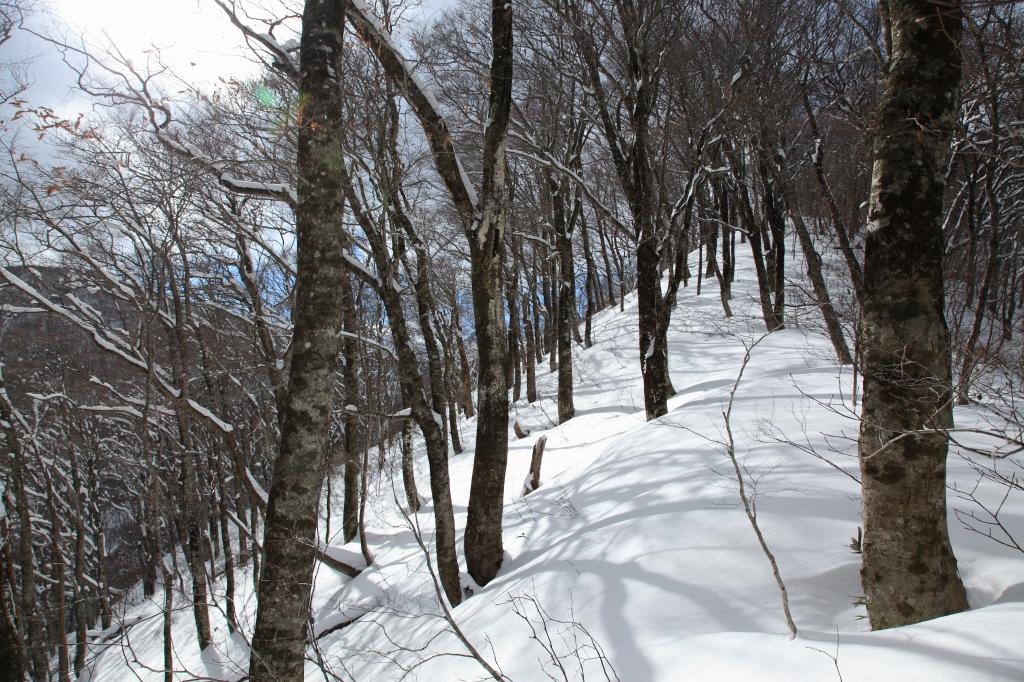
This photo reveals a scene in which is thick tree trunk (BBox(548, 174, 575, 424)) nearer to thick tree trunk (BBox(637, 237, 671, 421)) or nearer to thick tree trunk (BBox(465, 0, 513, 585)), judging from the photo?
thick tree trunk (BBox(637, 237, 671, 421))

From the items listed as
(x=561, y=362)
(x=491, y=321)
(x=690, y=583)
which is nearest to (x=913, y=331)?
(x=690, y=583)

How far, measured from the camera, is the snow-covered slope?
87.6 inches

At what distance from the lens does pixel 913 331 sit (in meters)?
2.47

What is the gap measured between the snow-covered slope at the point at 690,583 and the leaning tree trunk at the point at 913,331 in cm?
24

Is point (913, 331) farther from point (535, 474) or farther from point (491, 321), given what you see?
point (535, 474)

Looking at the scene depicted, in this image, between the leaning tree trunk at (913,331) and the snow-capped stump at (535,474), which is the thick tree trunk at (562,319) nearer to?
the snow-capped stump at (535,474)

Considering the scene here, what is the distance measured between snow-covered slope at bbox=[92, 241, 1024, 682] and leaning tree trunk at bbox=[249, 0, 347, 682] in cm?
41

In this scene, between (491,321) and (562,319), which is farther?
(562,319)

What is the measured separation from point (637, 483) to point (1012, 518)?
2.93 meters

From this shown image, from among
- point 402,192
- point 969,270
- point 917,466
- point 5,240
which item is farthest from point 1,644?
point 969,270

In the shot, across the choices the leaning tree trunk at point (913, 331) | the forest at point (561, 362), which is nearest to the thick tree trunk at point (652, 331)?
the forest at point (561, 362)

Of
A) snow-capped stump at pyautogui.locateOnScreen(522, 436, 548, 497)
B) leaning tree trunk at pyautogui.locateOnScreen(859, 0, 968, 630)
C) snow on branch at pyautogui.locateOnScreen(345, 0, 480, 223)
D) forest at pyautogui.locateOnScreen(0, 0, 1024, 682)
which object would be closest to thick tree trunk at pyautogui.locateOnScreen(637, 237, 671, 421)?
forest at pyautogui.locateOnScreen(0, 0, 1024, 682)

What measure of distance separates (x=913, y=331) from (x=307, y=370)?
329cm

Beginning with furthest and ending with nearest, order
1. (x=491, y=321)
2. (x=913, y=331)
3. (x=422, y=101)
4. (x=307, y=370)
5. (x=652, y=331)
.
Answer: (x=652, y=331) → (x=491, y=321) → (x=422, y=101) → (x=307, y=370) → (x=913, y=331)
